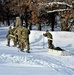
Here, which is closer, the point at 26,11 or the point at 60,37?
the point at 60,37

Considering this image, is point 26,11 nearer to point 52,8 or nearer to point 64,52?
point 52,8

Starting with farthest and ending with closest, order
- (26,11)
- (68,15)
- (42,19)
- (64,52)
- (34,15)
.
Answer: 1. (26,11)
2. (42,19)
3. (34,15)
4. (68,15)
5. (64,52)

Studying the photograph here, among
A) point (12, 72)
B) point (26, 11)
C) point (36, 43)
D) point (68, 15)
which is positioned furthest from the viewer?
point (26, 11)

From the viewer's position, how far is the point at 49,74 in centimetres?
1272

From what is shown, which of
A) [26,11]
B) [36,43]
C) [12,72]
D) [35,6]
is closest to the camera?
[12,72]

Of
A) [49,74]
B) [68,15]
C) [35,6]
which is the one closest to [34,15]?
[35,6]

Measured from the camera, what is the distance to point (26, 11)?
5322 cm

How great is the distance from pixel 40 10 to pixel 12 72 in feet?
83.0

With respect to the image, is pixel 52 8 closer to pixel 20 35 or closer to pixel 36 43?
pixel 36 43

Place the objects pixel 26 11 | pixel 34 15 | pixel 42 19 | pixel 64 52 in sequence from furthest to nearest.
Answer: pixel 26 11 → pixel 42 19 → pixel 34 15 → pixel 64 52

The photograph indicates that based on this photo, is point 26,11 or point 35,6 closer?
point 35,6

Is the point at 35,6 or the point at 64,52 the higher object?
the point at 35,6

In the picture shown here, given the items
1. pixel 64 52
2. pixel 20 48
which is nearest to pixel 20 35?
pixel 20 48

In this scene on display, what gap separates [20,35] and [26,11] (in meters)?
30.9
